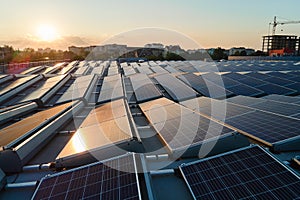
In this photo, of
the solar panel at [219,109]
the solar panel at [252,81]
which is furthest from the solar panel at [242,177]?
the solar panel at [252,81]

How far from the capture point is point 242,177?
417 centimetres

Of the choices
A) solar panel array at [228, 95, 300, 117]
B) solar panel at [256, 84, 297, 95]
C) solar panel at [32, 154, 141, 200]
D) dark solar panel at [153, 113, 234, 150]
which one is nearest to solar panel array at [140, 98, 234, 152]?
dark solar panel at [153, 113, 234, 150]

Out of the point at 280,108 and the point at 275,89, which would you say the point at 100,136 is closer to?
the point at 280,108

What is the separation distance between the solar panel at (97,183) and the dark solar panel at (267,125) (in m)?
4.02

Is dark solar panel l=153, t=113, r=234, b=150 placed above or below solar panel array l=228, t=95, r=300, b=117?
above

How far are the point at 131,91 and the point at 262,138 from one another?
9684 millimetres

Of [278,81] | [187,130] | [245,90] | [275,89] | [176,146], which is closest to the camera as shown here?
→ [176,146]

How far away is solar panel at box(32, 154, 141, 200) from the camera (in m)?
3.95

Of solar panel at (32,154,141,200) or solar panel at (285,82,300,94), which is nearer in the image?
solar panel at (32,154,141,200)

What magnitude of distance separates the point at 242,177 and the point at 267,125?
11.1ft

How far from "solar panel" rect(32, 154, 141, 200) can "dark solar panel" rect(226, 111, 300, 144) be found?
4.02m

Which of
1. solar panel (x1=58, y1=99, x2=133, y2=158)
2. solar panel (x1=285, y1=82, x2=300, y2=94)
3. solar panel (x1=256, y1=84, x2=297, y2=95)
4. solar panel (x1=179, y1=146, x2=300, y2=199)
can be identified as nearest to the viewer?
solar panel (x1=179, y1=146, x2=300, y2=199)

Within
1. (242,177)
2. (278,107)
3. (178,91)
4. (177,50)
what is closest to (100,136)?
(242,177)

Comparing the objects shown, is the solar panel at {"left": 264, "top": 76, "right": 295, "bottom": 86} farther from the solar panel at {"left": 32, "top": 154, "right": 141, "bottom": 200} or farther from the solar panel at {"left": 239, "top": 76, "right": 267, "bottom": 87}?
the solar panel at {"left": 32, "top": 154, "right": 141, "bottom": 200}
